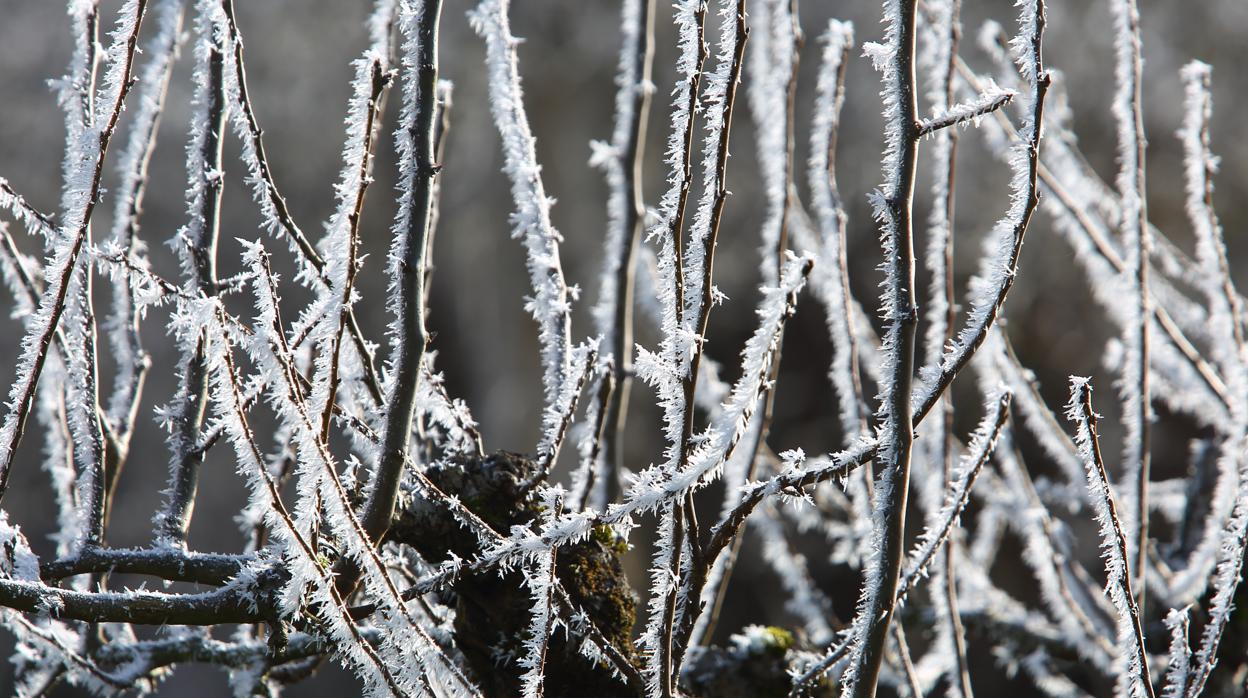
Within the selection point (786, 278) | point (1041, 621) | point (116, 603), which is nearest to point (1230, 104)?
point (1041, 621)

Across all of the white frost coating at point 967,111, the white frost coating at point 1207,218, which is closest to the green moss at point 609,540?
the white frost coating at point 967,111

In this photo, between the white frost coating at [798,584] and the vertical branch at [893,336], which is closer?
the vertical branch at [893,336]

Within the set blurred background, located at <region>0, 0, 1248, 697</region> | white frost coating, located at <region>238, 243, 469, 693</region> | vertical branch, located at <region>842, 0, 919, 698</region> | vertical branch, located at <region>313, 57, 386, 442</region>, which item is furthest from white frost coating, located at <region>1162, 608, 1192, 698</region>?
blurred background, located at <region>0, 0, 1248, 697</region>

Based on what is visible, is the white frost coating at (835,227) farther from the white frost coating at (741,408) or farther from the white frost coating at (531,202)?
the white frost coating at (741,408)

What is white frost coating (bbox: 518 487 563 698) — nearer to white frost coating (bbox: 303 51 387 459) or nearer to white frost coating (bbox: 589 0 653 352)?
white frost coating (bbox: 303 51 387 459)

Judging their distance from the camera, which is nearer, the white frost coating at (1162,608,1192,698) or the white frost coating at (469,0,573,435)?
the white frost coating at (1162,608,1192,698)
